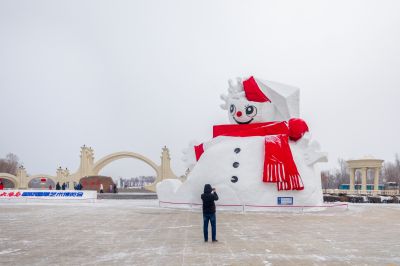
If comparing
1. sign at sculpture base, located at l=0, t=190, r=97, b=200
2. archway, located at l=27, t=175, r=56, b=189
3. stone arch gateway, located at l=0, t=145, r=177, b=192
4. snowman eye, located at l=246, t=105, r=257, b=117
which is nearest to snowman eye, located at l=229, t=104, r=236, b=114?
snowman eye, located at l=246, t=105, r=257, b=117

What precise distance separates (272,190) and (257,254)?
10.4 meters

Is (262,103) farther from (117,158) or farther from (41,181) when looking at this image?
(41,181)

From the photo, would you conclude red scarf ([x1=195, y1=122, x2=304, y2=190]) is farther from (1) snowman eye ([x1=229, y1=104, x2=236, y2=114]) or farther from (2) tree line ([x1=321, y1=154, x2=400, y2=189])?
(2) tree line ([x1=321, y1=154, x2=400, y2=189])

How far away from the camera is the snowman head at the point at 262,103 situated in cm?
1939

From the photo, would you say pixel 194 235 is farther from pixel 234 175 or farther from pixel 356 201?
pixel 356 201

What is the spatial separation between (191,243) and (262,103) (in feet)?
39.5

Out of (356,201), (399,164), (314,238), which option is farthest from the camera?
(399,164)

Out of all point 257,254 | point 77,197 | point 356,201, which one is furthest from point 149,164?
point 257,254

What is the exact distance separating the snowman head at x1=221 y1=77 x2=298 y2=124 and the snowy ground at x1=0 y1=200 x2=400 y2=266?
769cm

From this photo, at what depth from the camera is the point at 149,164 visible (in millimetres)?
43812

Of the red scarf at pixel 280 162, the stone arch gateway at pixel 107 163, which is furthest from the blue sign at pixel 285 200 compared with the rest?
the stone arch gateway at pixel 107 163

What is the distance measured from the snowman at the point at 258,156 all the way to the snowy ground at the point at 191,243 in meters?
4.61

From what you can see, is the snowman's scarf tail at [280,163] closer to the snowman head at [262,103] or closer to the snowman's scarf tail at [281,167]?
the snowman's scarf tail at [281,167]

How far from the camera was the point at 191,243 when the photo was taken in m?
8.76
